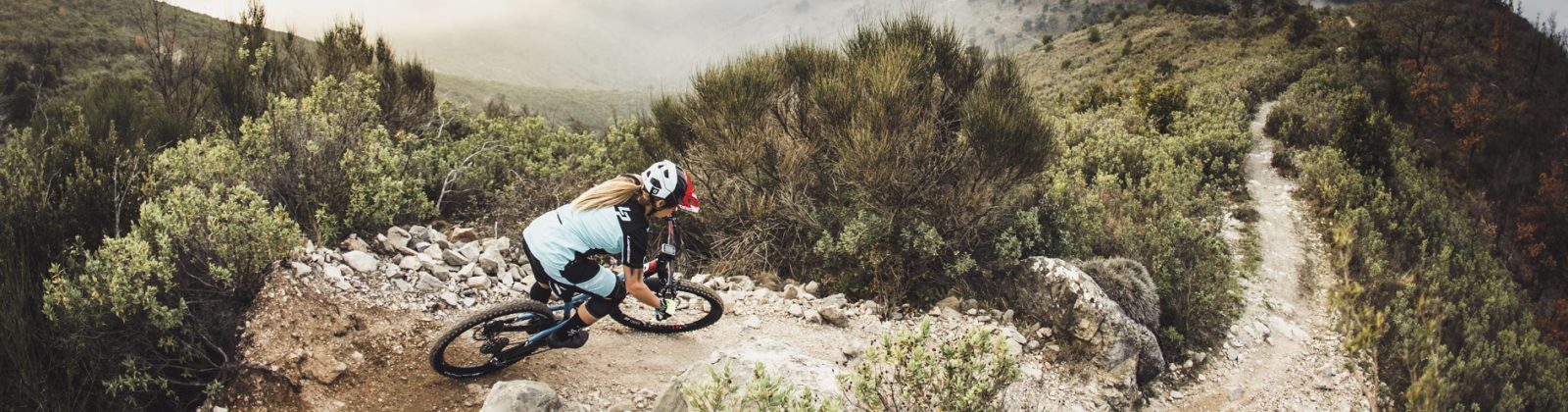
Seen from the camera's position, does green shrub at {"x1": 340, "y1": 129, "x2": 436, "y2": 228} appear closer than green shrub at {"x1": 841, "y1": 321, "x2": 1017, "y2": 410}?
No

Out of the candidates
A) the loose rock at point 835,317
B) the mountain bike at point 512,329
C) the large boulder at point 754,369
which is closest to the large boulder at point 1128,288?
the loose rock at point 835,317

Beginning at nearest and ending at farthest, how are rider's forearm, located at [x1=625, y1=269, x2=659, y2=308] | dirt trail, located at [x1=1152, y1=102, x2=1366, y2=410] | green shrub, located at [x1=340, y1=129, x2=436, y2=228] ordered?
rider's forearm, located at [x1=625, y1=269, x2=659, y2=308] → green shrub, located at [x1=340, y1=129, x2=436, y2=228] → dirt trail, located at [x1=1152, y1=102, x2=1366, y2=410]

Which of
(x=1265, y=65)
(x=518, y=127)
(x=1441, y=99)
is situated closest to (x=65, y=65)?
(x=518, y=127)

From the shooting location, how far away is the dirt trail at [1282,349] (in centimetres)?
711

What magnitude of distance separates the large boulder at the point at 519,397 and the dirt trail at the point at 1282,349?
588 cm

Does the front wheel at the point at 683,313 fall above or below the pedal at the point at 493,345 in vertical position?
below

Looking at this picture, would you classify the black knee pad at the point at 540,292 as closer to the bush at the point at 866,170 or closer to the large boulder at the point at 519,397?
the large boulder at the point at 519,397

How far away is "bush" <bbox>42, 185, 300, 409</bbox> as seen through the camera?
4.33 meters

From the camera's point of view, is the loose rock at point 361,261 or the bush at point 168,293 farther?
the loose rock at point 361,261

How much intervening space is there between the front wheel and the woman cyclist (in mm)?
809

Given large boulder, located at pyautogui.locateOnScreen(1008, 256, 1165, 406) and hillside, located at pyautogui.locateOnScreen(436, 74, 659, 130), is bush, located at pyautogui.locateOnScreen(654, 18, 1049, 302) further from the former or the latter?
hillside, located at pyautogui.locateOnScreen(436, 74, 659, 130)

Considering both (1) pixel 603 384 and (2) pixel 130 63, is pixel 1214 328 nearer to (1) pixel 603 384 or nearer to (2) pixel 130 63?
(1) pixel 603 384

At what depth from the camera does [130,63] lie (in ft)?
103

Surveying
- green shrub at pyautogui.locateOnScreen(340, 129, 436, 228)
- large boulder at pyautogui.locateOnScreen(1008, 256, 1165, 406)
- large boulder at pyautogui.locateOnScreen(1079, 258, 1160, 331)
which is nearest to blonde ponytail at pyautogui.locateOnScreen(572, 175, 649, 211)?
green shrub at pyautogui.locateOnScreen(340, 129, 436, 228)
